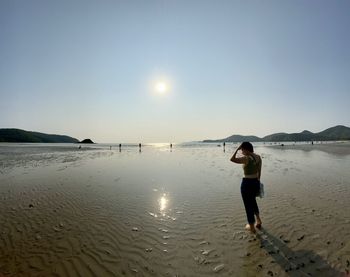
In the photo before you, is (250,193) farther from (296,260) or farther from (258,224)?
(296,260)

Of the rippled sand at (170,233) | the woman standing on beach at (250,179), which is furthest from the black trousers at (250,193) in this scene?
the rippled sand at (170,233)

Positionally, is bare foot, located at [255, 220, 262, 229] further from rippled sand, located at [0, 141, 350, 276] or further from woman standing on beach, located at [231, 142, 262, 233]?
woman standing on beach, located at [231, 142, 262, 233]

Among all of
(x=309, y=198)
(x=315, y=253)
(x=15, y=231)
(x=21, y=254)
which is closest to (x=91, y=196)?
(x=15, y=231)

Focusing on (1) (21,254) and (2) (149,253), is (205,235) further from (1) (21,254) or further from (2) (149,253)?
(1) (21,254)

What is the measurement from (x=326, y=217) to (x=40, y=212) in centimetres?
1130

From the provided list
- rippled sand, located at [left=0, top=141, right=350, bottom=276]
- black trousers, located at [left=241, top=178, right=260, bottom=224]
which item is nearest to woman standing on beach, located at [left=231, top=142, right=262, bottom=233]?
black trousers, located at [left=241, top=178, right=260, bottom=224]

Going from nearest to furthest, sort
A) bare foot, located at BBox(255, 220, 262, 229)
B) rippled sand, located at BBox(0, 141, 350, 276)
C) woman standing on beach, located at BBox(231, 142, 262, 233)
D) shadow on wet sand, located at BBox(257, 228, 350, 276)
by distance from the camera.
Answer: shadow on wet sand, located at BBox(257, 228, 350, 276) → rippled sand, located at BBox(0, 141, 350, 276) → woman standing on beach, located at BBox(231, 142, 262, 233) → bare foot, located at BBox(255, 220, 262, 229)

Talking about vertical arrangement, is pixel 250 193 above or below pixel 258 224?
above

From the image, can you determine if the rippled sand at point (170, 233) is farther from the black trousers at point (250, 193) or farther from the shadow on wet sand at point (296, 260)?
the black trousers at point (250, 193)

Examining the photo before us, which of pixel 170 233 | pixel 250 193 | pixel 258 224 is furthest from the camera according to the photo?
pixel 258 224

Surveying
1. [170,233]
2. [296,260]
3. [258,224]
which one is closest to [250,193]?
[258,224]

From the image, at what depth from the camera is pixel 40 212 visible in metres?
9.41

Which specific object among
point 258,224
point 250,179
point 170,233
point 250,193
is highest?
point 250,179

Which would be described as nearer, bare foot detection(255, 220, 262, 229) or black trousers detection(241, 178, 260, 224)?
black trousers detection(241, 178, 260, 224)
